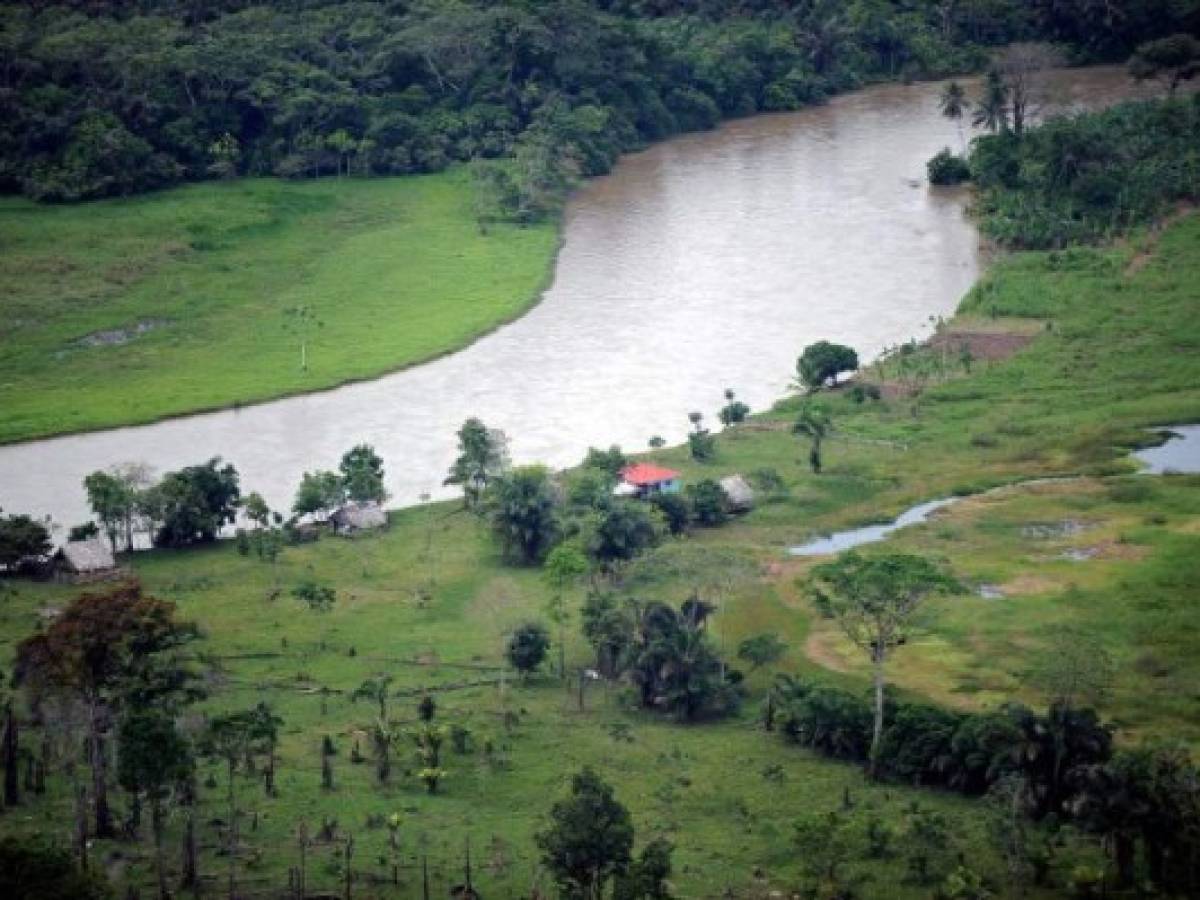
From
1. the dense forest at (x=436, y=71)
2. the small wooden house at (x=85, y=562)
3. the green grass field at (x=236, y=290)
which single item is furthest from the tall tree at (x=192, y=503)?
the dense forest at (x=436, y=71)

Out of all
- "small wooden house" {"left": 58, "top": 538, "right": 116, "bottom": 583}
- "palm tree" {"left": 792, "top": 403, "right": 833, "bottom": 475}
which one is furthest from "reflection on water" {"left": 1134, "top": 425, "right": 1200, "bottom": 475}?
"small wooden house" {"left": 58, "top": 538, "right": 116, "bottom": 583}

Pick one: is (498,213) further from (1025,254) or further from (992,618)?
(992,618)

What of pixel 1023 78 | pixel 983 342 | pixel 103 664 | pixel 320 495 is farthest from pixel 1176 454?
pixel 1023 78

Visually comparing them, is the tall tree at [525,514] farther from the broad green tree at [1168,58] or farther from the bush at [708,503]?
the broad green tree at [1168,58]

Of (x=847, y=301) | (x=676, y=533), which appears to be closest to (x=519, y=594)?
(x=676, y=533)

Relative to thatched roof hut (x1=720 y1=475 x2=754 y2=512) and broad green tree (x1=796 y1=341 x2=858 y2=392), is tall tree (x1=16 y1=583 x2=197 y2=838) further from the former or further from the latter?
broad green tree (x1=796 y1=341 x2=858 y2=392)

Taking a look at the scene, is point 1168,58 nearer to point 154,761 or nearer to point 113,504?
point 113,504
